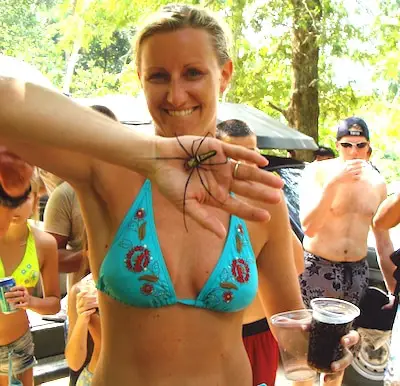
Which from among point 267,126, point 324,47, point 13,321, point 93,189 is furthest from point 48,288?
point 324,47

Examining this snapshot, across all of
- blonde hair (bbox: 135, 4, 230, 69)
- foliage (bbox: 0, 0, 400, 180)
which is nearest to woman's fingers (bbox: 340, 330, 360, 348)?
blonde hair (bbox: 135, 4, 230, 69)

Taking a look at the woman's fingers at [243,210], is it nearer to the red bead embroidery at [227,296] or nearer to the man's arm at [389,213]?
the red bead embroidery at [227,296]

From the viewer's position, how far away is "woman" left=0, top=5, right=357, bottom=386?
129 centimetres

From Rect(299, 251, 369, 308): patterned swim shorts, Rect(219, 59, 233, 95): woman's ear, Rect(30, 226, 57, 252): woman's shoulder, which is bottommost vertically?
Rect(299, 251, 369, 308): patterned swim shorts

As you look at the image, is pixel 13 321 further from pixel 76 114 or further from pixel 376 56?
pixel 376 56

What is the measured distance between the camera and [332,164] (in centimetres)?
497

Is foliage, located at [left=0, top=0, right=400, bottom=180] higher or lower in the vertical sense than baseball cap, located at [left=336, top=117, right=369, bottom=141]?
higher

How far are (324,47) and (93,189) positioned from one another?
31.9 feet

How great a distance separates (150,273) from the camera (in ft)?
5.18

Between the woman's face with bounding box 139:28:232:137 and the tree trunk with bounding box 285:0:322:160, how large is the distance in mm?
8271

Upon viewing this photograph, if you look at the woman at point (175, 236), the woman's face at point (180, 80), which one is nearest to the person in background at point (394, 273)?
the woman at point (175, 236)

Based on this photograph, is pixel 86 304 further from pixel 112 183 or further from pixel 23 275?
pixel 112 183

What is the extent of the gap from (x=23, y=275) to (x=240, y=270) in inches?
83.1

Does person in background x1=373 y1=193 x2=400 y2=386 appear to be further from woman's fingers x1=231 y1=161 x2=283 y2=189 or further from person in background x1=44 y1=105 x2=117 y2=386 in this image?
woman's fingers x1=231 y1=161 x2=283 y2=189
